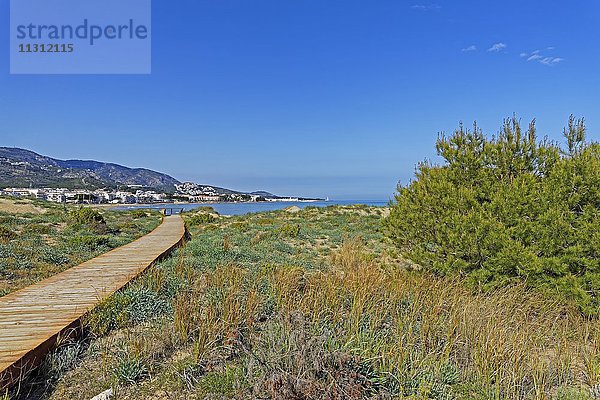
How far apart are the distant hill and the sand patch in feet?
164

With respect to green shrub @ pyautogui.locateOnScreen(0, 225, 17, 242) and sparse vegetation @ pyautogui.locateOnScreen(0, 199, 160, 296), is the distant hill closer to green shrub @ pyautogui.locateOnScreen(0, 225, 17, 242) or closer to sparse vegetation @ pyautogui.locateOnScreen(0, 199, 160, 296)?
sparse vegetation @ pyautogui.locateOnScreen(0, 199, 160, 296)

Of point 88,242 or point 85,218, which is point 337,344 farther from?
point 85,218

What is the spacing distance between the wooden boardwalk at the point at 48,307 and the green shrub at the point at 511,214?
5.30m

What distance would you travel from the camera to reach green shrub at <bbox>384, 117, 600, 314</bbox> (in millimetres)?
4973

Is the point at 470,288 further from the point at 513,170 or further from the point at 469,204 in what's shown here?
the point at 513,170

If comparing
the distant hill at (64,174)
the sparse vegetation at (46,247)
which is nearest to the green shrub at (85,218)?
the sparse vegetation at (46,247)

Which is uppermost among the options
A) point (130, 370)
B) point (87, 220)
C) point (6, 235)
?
point (87, 220)

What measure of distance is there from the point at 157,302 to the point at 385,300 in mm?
3077

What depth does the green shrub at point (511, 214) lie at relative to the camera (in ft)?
16.3

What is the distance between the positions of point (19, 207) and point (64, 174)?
A: 97.3m

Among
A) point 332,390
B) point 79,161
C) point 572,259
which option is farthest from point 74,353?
point 79,161

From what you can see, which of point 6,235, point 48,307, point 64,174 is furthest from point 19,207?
point 64,174

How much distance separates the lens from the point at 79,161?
165m

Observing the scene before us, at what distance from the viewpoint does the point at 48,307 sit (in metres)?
4.79
